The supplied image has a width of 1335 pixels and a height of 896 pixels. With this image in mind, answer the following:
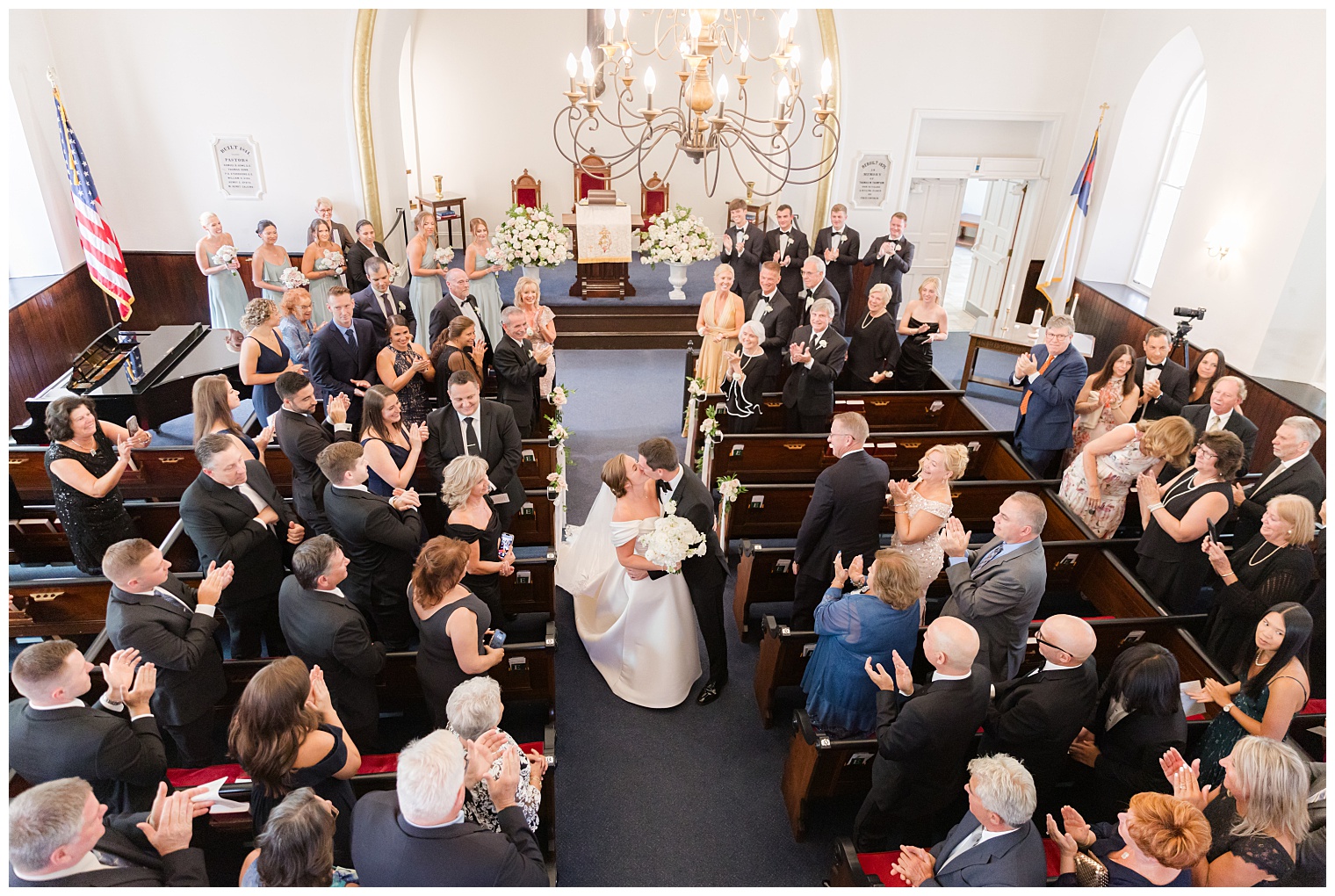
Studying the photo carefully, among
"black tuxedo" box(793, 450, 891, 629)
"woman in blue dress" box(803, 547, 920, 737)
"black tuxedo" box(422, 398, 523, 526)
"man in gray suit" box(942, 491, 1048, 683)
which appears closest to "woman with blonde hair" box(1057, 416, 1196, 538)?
"man in gray suit" box(942, 491, 1048, 683)

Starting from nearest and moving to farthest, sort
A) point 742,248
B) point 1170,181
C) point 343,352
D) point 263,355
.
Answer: point 263,355
point 343,352
point 742,248
point 1170,181

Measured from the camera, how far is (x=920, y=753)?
3.32 m

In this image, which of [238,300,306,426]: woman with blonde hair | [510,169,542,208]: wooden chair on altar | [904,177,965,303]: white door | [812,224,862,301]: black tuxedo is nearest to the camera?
[238,300,306,426]: woman with blonde hair

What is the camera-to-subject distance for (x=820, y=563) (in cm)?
481

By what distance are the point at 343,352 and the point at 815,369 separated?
11.6 feet

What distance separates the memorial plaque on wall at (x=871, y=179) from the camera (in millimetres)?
10680

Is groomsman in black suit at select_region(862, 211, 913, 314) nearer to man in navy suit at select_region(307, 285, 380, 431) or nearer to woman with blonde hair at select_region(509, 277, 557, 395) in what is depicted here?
woman with blonde hair at select_region(509, 277, 557, 395)

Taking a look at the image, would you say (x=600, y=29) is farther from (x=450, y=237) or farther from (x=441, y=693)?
(x=441, y=693)

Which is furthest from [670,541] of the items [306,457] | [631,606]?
[306,457]

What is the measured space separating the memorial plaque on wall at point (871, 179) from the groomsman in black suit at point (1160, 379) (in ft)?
18.1

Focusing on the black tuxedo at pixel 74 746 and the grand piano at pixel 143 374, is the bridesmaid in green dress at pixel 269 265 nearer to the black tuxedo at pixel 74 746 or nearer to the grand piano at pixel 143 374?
the grand piano at pixel 143 374

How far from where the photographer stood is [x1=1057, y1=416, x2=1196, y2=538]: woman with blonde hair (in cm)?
468

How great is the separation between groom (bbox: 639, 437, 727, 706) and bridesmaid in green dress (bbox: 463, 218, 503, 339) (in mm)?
4185

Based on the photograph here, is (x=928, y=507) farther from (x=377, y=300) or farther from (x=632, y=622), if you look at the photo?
(x=377, y=300)
